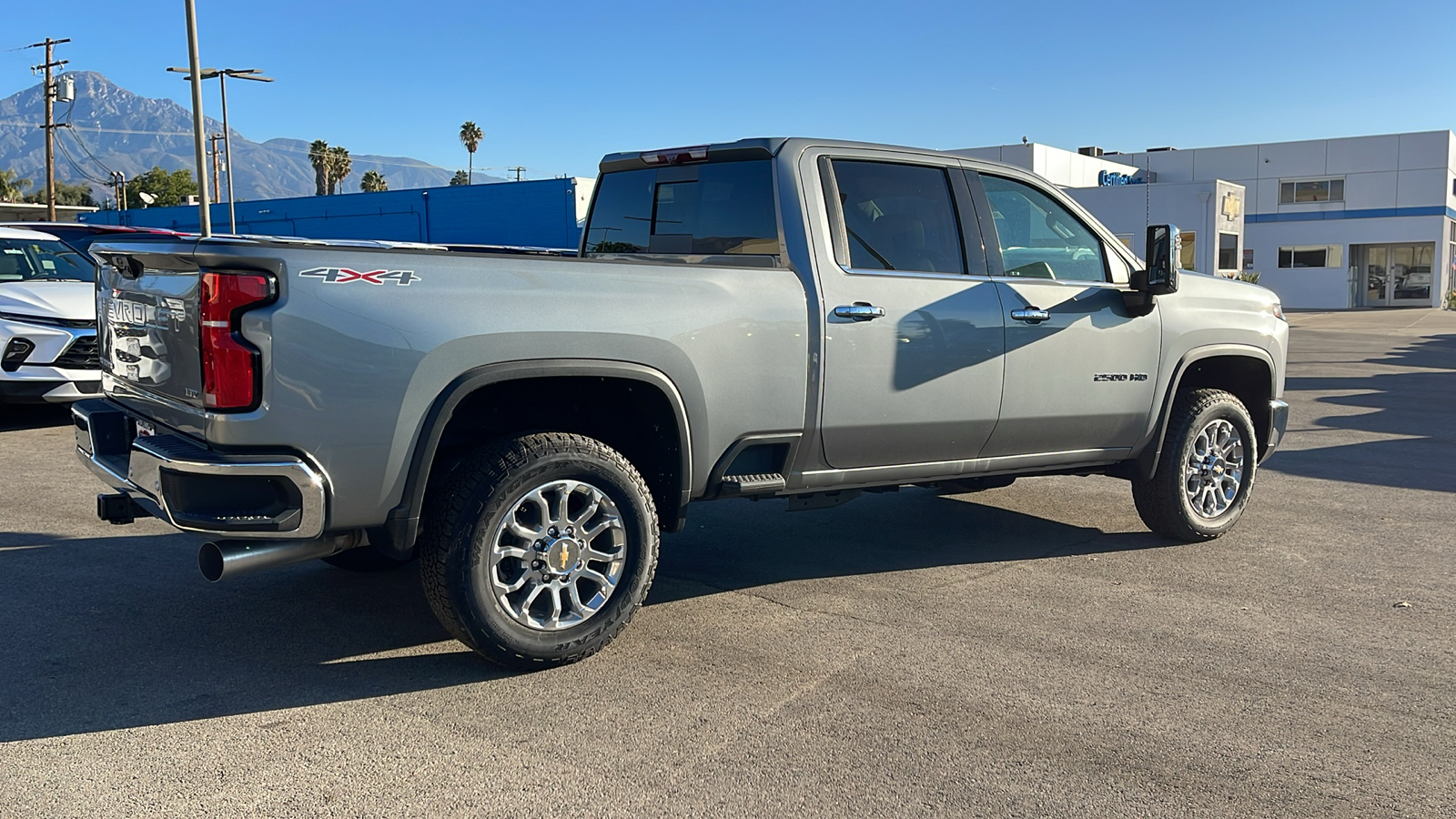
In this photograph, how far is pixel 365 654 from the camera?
4406 mm

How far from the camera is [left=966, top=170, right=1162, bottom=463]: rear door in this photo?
5.45 meters

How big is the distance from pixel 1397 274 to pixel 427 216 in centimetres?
4075

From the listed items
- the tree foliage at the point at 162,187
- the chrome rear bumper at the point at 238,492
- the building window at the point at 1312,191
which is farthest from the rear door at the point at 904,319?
the tree foliage at the point at 162,187

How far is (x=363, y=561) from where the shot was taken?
214 inches

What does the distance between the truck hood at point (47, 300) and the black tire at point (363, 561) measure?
5191 mm

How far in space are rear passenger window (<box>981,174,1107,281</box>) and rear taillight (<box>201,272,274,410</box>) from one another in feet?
10.9

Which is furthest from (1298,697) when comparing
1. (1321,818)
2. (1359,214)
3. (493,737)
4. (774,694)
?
(1359,214)

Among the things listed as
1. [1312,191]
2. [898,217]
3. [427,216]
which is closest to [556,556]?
[898,217]

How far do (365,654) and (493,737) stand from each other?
1000 millimetres

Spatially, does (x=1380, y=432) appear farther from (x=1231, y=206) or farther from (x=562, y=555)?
(x=1231, y=206)

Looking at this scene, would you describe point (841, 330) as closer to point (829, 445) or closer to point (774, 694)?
point (829, 445)

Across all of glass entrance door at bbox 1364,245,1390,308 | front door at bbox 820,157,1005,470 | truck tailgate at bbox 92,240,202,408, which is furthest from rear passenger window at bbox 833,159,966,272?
glass entrance door at bbox 1364,245,1390,308

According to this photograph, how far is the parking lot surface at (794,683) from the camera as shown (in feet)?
10.8

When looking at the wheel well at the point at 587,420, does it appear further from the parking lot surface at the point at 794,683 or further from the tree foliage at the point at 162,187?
the tree foliage at the point at 162,187
